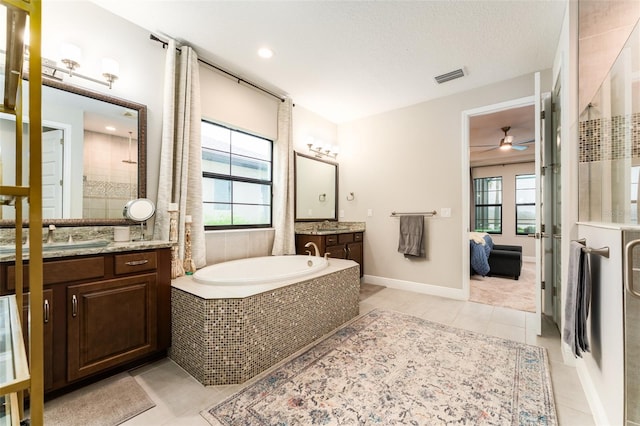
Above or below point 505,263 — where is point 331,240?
above

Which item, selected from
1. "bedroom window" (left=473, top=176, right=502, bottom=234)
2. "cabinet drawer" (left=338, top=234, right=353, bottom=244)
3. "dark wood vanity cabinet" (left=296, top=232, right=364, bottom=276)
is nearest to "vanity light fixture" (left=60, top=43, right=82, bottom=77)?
"dark wood vanity cabinet" (left=296, top=232, right=364, bottom=276)

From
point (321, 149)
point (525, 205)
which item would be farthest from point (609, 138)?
point (525, 205)

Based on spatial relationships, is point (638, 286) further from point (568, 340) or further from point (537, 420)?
point (537, 420)

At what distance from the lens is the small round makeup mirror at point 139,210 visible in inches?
84.6

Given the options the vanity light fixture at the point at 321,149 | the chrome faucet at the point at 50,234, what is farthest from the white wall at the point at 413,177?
the chrome faucet at the point at 50,234

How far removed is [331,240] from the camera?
12.1 feet

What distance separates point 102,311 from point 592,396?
2.86 m

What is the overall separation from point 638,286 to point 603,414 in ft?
2.34

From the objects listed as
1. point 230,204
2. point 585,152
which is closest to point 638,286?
point 585,152

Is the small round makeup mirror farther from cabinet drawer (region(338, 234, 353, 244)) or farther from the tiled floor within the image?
cabinet drawer (region(338, 234, 353, 244))

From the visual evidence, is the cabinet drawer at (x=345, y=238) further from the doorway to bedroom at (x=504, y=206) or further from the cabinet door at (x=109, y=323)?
the cabinet door at (x=109, y=323)

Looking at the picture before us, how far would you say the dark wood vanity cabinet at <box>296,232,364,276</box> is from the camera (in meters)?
3.57

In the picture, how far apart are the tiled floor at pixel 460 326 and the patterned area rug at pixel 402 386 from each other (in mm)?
78

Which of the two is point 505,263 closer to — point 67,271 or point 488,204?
point 488,204
